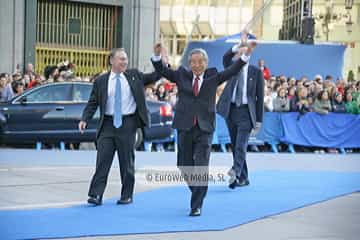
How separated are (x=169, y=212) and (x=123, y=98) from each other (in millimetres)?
1543

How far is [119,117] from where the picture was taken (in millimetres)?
9836

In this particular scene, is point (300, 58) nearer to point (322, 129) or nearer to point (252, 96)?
point (322, 129)

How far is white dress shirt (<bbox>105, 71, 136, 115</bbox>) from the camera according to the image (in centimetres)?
988

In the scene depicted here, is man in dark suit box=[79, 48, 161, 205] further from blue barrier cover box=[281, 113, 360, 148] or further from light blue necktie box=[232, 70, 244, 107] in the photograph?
blue barrier cover box=[281, 113, 360, 148]

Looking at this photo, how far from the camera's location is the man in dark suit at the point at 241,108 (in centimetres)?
1146

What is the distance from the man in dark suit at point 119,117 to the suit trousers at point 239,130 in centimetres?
194

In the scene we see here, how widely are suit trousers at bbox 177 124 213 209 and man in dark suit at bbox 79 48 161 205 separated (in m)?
0.67

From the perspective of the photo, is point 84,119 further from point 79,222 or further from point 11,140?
point 11,140

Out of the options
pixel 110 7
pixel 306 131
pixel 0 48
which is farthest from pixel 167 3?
pixel 306 131

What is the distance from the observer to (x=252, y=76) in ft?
38.2

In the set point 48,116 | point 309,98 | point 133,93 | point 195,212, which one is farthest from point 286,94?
point 195,212

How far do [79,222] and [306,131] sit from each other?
11.8 meters

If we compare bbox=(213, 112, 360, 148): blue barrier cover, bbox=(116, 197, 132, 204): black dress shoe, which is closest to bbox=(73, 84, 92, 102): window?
bbox=(213, 112, 360, 148): blue barrier cover

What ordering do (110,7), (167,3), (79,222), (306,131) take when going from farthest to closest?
(167,3)
(110,7)
(306,131)
(79,222)
